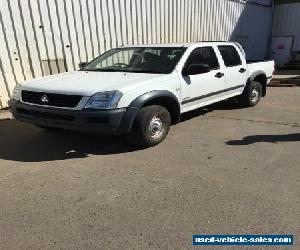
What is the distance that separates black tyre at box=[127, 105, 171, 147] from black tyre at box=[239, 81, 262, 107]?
314 cm

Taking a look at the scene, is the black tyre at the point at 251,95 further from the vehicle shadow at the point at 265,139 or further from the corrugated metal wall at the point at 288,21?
the corrugated metal wall at the point at 288,21

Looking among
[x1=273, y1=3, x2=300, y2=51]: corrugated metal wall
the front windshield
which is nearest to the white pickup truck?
the front windshield

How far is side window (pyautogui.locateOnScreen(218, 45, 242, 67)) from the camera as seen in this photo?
727 centimetres

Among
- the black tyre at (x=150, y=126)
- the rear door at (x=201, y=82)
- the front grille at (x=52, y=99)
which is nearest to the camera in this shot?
the front grille at (x=52, y=99)

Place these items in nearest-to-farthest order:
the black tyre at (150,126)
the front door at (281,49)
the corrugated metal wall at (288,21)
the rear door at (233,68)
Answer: the black tyre at (150,126)
the rear door at (233,68)
the corrugated metal wall at (288,21)
the front door at (281,49)

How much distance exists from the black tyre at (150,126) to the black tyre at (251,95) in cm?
314

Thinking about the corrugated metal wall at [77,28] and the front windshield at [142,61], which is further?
the corrugated metal wall at [77,28]

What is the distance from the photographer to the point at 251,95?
834 cm

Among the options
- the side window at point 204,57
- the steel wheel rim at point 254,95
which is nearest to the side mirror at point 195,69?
the side window at point 204,57

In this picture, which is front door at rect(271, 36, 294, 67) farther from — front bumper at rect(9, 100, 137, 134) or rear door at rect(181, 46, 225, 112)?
front bumper at rect(9, 100, 137, 134)

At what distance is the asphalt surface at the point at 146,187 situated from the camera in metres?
3.20

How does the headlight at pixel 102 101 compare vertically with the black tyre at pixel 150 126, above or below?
above

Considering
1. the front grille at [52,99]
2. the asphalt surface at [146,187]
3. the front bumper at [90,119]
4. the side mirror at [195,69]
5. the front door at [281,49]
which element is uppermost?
the side mirror at [195,69]

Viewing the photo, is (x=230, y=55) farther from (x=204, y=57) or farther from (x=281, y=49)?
(x=281, y=49)
